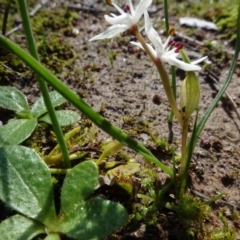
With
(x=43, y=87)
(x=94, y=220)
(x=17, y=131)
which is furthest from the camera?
(x=17, y=131)

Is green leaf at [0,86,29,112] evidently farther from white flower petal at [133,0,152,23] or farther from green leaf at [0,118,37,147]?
white flower petal at [133,0,152,23]

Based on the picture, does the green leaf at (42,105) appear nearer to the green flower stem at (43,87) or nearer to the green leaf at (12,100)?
the green leaf at (12,100)

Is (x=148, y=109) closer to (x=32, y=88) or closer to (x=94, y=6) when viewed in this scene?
(x=32, y=88)

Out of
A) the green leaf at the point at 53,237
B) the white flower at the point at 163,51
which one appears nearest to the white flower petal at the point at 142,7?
the white flower at the point at 163,51

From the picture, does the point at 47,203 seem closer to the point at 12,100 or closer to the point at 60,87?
the point at 60,87

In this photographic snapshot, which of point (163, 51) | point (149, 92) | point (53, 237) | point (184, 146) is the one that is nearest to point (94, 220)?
point (53, 237)

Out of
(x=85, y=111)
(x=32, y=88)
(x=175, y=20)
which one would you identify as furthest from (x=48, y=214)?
(x=175, y=20)
